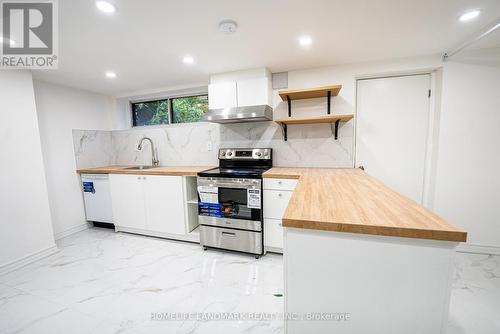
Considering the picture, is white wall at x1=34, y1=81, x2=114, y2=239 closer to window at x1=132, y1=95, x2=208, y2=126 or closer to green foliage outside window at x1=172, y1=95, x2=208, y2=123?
window at x1=132, y1=95, x2=208, y2=126

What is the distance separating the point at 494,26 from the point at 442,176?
1.39 m

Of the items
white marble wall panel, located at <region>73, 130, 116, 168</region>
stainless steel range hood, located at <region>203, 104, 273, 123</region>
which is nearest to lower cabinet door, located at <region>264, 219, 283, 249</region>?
stainless steel range hood, located at <region>203, 104, 273, 123</region>

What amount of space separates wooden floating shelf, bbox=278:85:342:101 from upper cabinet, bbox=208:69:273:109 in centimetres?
23

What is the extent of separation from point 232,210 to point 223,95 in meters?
1.39

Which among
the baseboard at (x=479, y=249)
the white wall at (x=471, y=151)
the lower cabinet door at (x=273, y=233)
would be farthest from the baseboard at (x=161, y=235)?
the baseboard at (x=479, y=249)

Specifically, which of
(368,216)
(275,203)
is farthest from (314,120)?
(368,216)

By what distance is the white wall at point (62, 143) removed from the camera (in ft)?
8.92

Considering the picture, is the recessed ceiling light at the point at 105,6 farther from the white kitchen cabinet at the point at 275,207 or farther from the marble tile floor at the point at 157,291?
the marble tile floor at the point at 157,291

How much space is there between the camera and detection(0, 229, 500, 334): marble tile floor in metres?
1.43

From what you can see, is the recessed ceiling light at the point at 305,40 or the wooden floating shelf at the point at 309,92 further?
the wooden floating shelf at the point at 309,92

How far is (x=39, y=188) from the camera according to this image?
2352 millimetres


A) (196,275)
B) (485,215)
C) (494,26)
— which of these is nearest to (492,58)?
(494,26)

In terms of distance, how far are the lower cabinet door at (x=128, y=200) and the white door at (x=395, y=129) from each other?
2.86 m

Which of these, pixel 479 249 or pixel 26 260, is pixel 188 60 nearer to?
pixel 26 260
